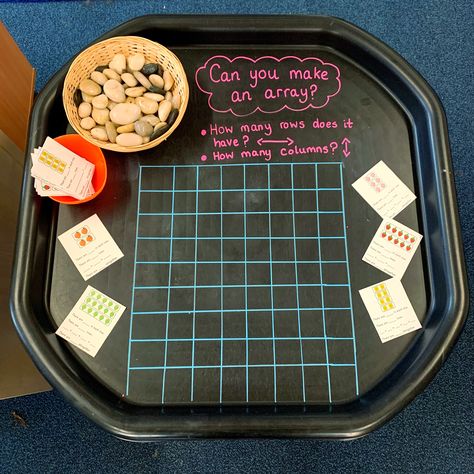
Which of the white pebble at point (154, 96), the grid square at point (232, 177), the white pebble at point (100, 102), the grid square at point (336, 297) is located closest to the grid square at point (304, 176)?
the grid square at point (232, 177)

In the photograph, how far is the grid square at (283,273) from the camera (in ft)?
2.96

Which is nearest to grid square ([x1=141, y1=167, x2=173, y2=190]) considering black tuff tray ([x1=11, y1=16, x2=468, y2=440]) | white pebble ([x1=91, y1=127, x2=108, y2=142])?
black tuff tray ([x1=11, y1=16, x2=468, y2=440])

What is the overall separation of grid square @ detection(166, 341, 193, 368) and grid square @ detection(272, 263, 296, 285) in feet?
0.73

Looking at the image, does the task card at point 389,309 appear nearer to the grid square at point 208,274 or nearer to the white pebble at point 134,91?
the grid square at point 208,274

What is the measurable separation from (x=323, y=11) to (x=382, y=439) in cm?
153

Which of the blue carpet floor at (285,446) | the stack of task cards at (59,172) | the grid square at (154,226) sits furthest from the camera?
the blue carpet floor at (285,446)

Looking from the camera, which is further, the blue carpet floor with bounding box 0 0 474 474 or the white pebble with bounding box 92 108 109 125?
the blue carpet floor with bounding box 0 0 474 474

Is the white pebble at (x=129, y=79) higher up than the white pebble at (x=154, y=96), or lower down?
higher up

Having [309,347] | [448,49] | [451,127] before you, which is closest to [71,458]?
[309,347]

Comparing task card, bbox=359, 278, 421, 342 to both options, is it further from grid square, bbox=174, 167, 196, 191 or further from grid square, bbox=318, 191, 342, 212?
grid square, bbox=174, 167, 196, 191

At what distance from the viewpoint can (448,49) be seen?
1.60 m

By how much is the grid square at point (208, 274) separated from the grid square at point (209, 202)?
0.40 feet

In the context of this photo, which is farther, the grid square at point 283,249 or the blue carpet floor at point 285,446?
the blue carpet floor at point 285,446

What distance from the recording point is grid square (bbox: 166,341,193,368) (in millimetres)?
868
